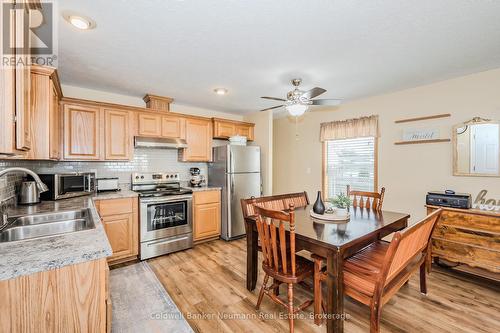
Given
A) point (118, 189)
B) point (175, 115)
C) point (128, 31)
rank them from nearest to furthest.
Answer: point (128, 31)
point (118, 189)
point (175, 115)

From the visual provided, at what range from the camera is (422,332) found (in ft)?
5.58

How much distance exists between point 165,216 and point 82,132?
154 centimetres

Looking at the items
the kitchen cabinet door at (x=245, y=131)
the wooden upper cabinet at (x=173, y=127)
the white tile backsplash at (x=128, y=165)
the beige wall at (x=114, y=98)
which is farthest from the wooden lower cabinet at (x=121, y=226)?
the kitchen cabinet door at (x=245, y=131)

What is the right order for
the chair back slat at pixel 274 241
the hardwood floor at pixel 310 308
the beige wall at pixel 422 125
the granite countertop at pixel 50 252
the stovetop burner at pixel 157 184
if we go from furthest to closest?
the stovetop burner at pixel 157 184 → the beige wall at pixel 422 125 → the hardwood floor at pixel 310 308 → the chair back slat at pixel 274 241 → the granite countertop at pixel 50 252

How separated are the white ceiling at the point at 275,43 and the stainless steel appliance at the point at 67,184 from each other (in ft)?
3.98

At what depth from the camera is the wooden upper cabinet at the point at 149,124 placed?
328cm

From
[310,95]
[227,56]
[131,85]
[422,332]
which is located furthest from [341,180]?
[131,85]

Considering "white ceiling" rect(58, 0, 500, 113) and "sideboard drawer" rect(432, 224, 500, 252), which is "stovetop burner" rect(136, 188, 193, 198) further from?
"sideboard drawer" rect(432, 224, 500, 252)

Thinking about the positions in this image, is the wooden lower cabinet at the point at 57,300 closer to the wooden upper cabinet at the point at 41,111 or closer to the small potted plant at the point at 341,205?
the wooden upper cabinet at the point at 41,111

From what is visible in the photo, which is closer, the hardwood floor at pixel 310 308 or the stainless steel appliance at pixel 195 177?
the hardwood floor at pixel 310 308

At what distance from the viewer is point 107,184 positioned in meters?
3.14

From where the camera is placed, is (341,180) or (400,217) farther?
(341,180)

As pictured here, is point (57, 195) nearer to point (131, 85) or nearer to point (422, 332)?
point (131, 85)

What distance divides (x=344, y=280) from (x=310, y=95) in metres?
1.76
